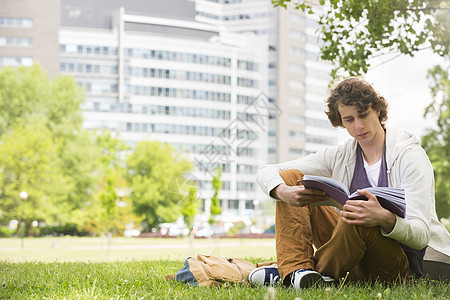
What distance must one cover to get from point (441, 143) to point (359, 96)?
71.6ft

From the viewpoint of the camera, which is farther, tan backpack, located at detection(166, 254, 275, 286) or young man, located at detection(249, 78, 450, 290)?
tan backpack, located at detection(166, 254, 275, 286)

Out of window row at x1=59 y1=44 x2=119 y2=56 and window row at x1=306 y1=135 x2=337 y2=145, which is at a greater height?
window row at x1=59 y1=44 x2=119 y2=56

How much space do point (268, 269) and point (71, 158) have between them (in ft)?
112

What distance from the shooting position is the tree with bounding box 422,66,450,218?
21094 mm

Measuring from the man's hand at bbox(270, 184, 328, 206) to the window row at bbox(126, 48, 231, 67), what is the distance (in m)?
59.6

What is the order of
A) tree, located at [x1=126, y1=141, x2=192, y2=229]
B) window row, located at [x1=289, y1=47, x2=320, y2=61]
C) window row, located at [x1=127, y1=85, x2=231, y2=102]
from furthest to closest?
window row, located at [x1=289, y1=47, x2=320, y2=61] → window row, located at [x1=127, y1=85, x2=231, y2=102] → tree, located at [x1=126, y1=141, x2=192, y2=229]

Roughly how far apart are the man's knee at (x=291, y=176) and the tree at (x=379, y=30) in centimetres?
361

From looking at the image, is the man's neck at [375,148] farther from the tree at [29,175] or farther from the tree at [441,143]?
the tree at [29,175]

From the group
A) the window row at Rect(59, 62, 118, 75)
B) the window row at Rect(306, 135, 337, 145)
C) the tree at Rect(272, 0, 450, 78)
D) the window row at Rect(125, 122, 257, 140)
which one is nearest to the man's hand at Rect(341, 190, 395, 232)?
the tree at Rect(272, 0, 450, 78)

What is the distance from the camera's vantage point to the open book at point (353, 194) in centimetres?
258

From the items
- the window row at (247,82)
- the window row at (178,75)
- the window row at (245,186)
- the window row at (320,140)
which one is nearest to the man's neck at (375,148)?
the window row at (178,75)

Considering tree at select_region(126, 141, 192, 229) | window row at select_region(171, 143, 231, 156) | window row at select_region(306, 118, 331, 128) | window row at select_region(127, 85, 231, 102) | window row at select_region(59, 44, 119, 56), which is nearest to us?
tree at select_region(126, 141, 192, 229)

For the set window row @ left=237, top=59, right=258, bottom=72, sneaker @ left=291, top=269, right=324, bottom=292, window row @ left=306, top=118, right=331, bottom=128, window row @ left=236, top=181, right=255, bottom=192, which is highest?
window row @ left=237, top=59, right=258, bottom=72

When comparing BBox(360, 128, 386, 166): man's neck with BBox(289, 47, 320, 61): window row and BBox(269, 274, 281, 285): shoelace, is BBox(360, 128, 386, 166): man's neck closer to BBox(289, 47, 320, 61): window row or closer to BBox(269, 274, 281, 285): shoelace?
BBox(269, 274, 281, 285): shoelace
